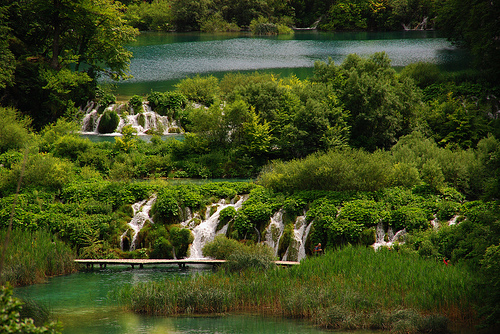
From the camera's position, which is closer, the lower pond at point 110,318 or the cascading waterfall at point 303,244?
the lower pond at point 110,318

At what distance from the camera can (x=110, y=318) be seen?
47.4 ft

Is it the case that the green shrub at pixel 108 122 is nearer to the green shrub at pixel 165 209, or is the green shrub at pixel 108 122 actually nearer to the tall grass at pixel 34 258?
the green shrub at pixel 165 209

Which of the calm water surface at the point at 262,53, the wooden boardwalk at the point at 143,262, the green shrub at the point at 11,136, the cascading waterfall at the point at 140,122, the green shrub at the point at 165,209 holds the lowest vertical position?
the wooden boardwalk at the point at 143,262

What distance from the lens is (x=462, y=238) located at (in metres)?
17.1

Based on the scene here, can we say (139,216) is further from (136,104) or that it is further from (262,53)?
(262,53)

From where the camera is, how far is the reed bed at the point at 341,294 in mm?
13602

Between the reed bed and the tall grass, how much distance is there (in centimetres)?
413

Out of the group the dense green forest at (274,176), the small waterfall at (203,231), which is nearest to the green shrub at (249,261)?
the dense green forest at (274,176)

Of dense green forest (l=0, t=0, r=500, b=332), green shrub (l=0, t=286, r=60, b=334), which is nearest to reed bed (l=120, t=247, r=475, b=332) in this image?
dense green forest (l=0, t=0, r=500, b=332)

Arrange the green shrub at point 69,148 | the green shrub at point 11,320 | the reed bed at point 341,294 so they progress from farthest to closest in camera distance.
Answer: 1. the green shrub at point 69,148
2. the reed bed at point 341,294
3. the green shrub at point 11,320

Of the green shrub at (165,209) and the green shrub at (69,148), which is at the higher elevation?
the green shrub at (69,148)

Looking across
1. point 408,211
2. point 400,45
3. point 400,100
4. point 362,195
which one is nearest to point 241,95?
point 400,100

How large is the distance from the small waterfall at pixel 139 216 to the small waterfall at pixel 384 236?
30.2 ft

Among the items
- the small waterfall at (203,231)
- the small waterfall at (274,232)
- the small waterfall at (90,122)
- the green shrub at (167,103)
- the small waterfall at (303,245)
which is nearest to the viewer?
the small waterfall at (303,245)
